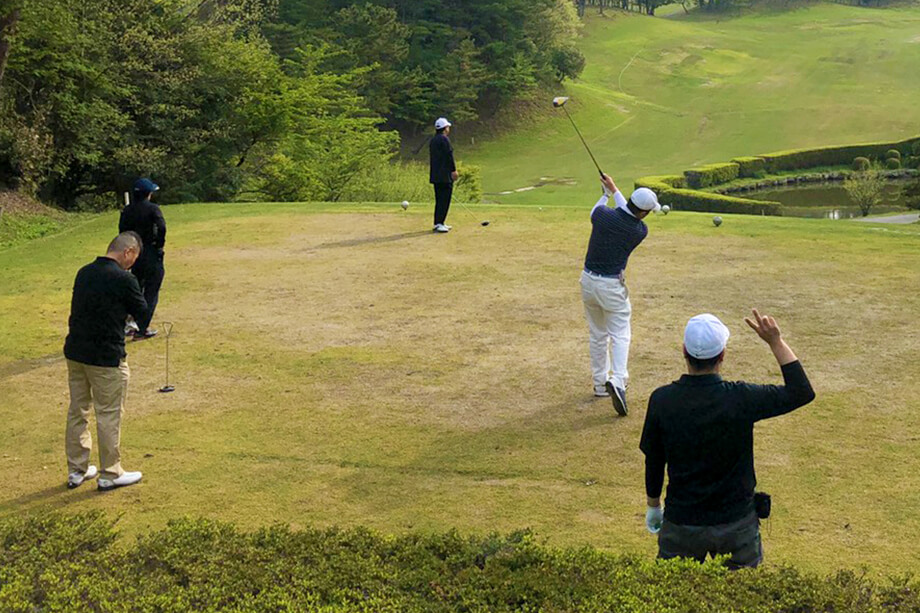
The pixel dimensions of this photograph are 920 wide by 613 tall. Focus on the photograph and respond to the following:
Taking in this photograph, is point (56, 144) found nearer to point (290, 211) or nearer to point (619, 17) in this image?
point (290, 211)

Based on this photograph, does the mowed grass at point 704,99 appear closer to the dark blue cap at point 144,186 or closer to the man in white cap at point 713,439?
the dark blue cap at point 144,186

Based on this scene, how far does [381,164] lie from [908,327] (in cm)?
3448

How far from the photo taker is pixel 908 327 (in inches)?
508

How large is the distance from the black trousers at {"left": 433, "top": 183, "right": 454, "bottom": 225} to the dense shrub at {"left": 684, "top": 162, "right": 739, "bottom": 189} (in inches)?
1518

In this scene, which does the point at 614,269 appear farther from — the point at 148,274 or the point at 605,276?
the point at 148,274

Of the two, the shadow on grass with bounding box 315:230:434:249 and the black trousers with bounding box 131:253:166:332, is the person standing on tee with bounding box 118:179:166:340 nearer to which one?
the black trousers with bounding box 131:253:166:332

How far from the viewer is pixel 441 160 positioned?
19359mm

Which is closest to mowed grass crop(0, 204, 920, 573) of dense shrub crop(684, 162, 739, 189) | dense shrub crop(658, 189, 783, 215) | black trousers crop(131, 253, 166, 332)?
black trousers crop(131, 253, 166, 332)

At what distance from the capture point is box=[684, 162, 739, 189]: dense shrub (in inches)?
2224

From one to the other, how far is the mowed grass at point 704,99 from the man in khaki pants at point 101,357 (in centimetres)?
4509

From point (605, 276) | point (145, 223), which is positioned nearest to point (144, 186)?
point (145, 223)

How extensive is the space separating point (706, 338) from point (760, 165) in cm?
5856

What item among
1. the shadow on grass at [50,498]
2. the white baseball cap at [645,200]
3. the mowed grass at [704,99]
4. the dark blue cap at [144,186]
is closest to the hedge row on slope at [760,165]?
the mowed grass at [704,99]

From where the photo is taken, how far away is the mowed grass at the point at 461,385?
26.1 ft
